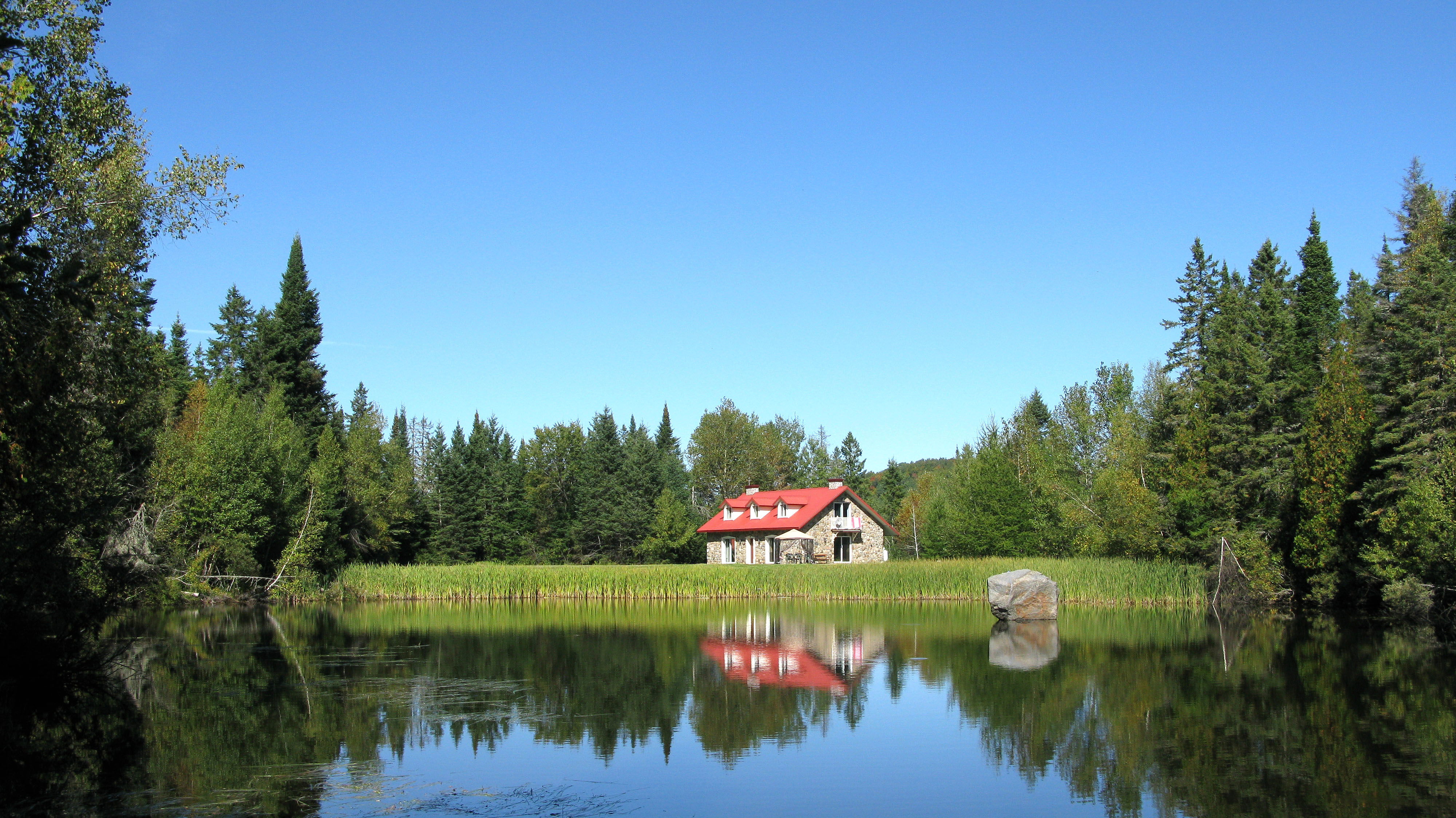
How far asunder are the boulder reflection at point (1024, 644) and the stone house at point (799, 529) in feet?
78.4

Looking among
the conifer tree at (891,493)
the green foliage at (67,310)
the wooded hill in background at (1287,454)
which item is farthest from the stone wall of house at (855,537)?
the green foliage at (67,310)

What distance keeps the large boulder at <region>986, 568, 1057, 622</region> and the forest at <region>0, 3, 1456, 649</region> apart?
7.18 meters

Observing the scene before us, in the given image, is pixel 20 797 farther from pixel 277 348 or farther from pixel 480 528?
pixel 480 528

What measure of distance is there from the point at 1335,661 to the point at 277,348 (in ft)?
141

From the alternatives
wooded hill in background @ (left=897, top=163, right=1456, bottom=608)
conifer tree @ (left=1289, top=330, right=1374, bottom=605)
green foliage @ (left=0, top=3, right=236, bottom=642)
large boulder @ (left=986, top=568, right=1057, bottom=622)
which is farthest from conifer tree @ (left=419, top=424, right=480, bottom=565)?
conifer tree @ (left=1289, top=330, right=1374, bottom=605)

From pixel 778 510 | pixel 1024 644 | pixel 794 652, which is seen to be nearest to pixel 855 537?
pixel 778 510

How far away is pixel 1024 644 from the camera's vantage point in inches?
941

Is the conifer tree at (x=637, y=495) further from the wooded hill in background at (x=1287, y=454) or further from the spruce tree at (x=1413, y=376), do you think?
the spruce tree at (x=1413, y=376)

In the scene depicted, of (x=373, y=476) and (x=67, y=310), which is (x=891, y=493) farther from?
(x=67, y=310)

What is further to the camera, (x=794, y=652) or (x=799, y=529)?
(x=799, y=529)

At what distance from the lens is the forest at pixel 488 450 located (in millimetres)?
13414

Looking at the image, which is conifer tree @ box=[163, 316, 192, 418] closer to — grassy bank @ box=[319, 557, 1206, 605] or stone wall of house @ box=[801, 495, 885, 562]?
grassy bank @ box=[319, 557, 1206, 605]

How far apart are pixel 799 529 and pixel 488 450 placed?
21.8 meters

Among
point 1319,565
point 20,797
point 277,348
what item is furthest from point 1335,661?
point 277,348
